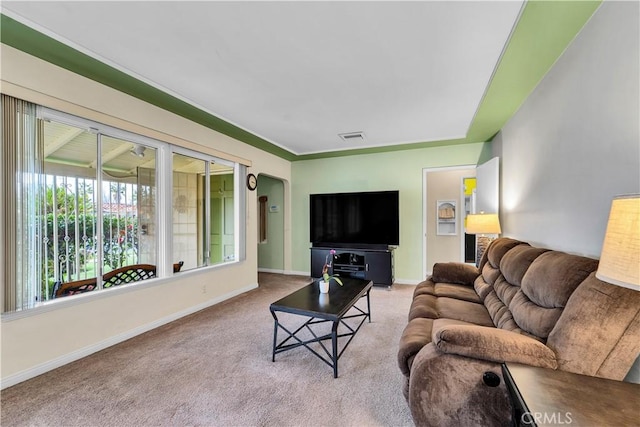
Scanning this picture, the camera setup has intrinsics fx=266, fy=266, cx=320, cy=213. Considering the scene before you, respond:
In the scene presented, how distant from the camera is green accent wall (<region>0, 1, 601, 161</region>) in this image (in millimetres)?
1637

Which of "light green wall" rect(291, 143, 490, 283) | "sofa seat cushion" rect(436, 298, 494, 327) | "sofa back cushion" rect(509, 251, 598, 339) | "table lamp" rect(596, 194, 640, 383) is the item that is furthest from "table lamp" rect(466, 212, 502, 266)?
"table lamp" rect(596, 194, 640, 383)

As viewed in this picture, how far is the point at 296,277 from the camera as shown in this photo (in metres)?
5.48

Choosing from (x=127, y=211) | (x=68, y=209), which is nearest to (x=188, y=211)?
(x=127, y=211)

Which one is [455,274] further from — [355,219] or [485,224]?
[355,219]

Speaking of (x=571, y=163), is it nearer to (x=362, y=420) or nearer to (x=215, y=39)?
(x=362, y=420)

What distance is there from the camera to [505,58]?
208cm

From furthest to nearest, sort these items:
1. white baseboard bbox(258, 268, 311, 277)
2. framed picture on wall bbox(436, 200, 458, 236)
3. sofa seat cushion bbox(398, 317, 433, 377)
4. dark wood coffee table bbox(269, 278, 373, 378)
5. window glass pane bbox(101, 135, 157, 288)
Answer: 1. white baseboard bbox(258, 268, 311, 277)
2. framed picture on wall bbox(436, 200, 458, 236)
3. window glass pane bbox(101, 135, 157, 288)
4. dark wood coffee table bbox(269, 278, 373, 378)
5. sofa seat cushion bbox(398, 317, 433, 377)

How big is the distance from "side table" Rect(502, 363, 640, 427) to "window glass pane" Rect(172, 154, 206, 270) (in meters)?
3.49

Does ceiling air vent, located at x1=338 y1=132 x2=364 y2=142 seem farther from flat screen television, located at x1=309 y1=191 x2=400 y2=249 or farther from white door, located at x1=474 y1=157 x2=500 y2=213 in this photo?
white door, located at x1=474 y1=157 x2=500 y2=213

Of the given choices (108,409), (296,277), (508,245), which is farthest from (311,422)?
(296,277)

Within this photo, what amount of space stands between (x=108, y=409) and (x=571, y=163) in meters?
3.53

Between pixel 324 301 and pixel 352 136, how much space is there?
2.72 metres

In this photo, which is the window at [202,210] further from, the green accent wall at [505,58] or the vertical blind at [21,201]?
the vertical blind at [21,201]

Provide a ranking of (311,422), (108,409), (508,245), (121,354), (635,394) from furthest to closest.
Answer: (508,245) → (121,354) → (108,409) → (311,422) → (635,394)
